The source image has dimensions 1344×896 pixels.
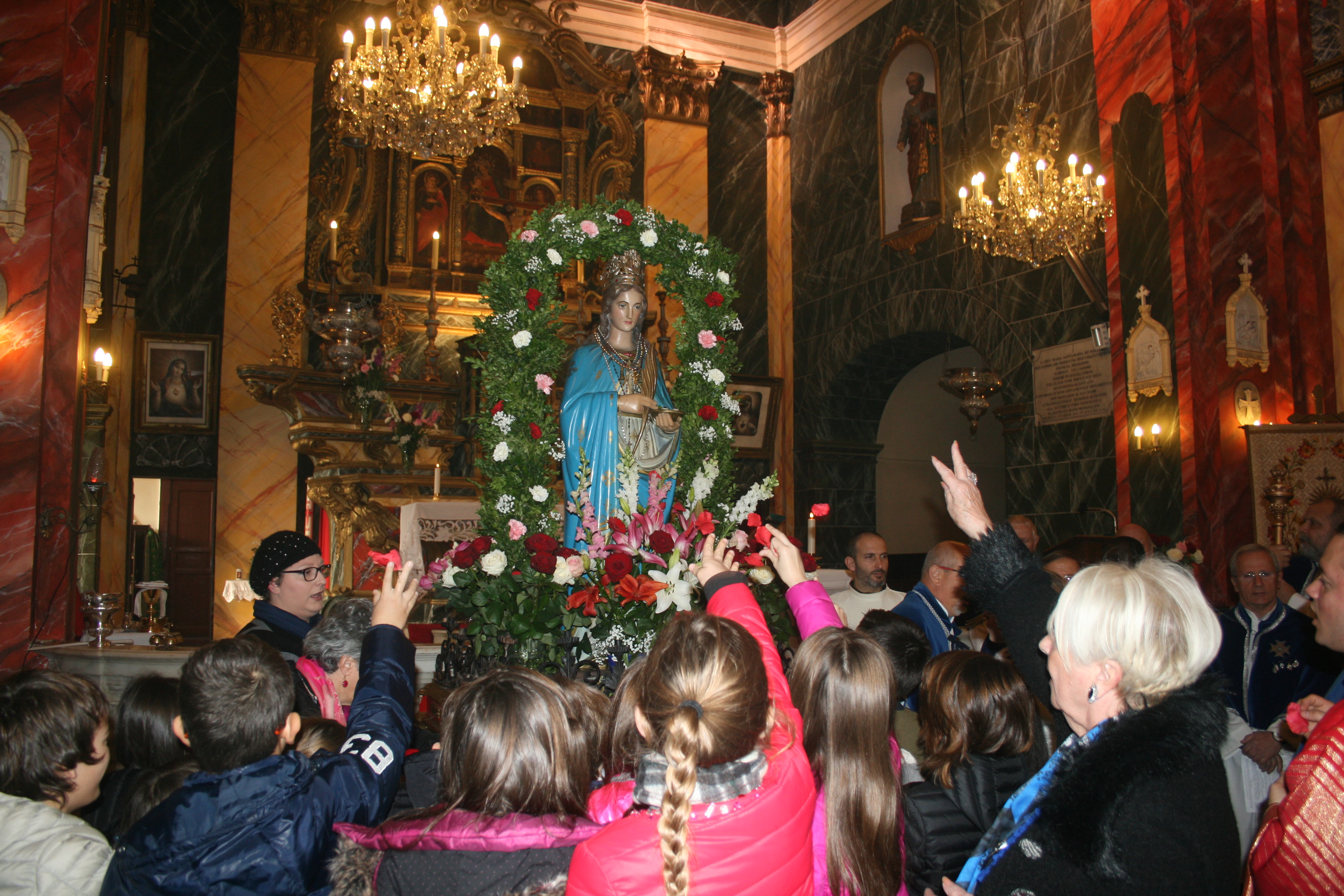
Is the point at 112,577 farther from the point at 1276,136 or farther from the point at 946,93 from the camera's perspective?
the point at 1276,136

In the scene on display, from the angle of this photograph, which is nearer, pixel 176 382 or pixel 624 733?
pixel 624 733

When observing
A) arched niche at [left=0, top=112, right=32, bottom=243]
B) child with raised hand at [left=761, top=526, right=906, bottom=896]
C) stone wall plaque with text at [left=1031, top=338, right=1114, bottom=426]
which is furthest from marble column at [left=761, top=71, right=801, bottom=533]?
child with raised hand at [left=761, top=526, right=906, bottom=896]

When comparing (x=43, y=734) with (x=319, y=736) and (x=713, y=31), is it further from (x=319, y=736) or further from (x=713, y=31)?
(x=713, y=31)

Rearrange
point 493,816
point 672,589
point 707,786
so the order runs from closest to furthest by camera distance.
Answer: point 707,786
point 493,816
point 672,589

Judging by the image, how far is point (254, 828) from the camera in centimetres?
194

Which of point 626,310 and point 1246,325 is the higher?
point 1246,325

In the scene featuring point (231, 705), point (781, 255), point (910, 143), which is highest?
→ point (910, 143)

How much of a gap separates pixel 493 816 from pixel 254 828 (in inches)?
20.0

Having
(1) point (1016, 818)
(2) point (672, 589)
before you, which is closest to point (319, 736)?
(1) point (1016, 818)

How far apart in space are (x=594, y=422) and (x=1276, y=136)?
7640 millimetres

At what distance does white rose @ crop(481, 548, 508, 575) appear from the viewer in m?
4.59

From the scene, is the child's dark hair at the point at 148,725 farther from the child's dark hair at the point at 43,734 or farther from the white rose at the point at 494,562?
the white rose at the point at 494,562

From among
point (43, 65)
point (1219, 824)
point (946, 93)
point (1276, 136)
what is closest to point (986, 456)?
point (946, 93)

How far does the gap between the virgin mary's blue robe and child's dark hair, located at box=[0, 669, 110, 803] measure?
3.29 m
